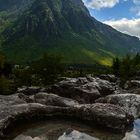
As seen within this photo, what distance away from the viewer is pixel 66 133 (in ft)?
75.1

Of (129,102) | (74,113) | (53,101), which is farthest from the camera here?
(53,101)

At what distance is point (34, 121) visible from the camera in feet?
82.5

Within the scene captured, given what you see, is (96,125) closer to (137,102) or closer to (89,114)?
(89,114)

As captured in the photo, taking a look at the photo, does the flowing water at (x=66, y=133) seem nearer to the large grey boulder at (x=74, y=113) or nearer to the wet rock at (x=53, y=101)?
the large grey boulder at (x=74, y=113)

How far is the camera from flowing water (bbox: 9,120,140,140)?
22.0 meters

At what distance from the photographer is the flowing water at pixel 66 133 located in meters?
22.0

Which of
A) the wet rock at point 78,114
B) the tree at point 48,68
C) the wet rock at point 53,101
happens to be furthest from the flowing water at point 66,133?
the tree at point 48,68

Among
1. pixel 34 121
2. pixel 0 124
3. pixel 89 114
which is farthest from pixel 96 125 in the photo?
pixel 0 124

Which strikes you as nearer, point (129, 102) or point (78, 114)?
point (78, 114)

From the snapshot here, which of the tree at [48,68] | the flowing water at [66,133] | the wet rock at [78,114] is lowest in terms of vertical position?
the flowing water at [66,133]

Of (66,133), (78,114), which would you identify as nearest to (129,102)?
(78,114)

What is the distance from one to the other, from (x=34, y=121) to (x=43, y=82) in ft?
289

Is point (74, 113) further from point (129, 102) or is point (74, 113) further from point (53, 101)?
point (129, 102)

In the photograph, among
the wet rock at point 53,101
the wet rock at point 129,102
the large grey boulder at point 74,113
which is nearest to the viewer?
the large grey boulder at point 74,113
